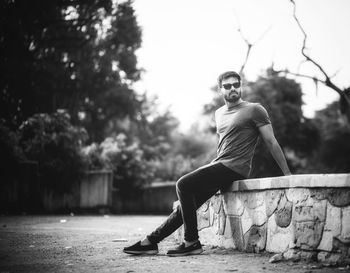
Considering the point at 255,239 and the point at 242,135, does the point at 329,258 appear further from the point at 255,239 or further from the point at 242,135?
the point at 242,135

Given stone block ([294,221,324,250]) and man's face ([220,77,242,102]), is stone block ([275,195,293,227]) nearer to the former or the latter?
stone block ([294,221,324,250])

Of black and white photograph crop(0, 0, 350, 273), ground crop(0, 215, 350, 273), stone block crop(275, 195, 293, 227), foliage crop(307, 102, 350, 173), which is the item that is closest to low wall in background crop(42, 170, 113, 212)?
black and white photograph crop(0, 0, 350, 273)

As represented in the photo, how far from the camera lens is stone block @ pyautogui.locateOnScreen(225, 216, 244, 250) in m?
4.35

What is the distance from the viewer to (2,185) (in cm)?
1266

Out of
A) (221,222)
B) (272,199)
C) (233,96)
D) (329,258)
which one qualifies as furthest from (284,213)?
(233,96)

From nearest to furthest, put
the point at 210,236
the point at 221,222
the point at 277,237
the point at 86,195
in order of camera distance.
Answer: the point at 277,237 → the point at 221,222 → the point at 210,236 → the point at 86,195

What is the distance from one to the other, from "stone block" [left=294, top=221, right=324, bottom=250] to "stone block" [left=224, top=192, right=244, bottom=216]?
0.86 metres

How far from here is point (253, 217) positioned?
4203mm

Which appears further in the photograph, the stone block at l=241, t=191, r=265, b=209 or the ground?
the stone block at l=241, t=191, r=265, b=209

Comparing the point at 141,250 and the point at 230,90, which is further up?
the point at 230,90

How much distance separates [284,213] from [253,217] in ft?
1.57

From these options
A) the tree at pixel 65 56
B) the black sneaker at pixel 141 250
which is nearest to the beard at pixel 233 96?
the black sneaker at pixel 141 250

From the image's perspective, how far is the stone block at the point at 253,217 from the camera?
4090 millimetres

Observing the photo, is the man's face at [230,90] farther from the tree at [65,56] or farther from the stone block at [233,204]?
the tree at [65,56]
